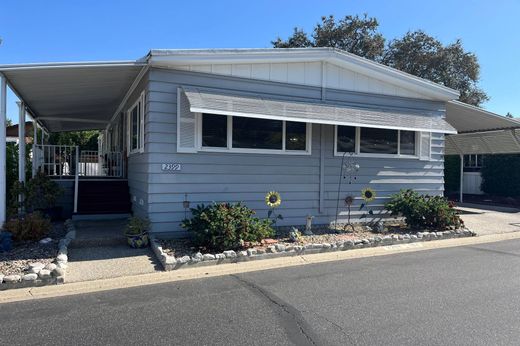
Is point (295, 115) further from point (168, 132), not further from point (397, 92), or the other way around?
point (397, 92)

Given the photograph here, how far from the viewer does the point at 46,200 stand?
895 centimetres

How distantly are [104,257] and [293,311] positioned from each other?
143 inches

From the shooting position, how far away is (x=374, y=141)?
9867 mm

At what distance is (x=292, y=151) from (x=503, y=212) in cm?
881

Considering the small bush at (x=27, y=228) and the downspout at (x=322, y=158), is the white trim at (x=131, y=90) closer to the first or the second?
the small bush at (x=27, y=228)

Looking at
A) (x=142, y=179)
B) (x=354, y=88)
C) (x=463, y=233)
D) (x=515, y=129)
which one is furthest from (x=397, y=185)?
(x=142, y=179)

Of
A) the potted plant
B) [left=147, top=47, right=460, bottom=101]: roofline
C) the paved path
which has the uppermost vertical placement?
[left=147, top=47, right=460, bottom=101]: roofline

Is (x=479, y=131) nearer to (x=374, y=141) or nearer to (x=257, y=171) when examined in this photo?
(x=374, y=141)

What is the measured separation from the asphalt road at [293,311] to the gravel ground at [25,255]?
1.33m

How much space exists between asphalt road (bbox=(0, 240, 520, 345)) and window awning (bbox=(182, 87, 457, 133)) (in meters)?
3.06

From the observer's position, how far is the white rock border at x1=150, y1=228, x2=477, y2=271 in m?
6.17

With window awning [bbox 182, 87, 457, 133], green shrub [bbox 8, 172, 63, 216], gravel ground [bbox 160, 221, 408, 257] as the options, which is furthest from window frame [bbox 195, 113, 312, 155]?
green shrub [bbox 8, 172, 63, 216]

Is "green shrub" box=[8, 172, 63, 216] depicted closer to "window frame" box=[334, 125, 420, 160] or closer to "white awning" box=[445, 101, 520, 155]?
"window frame" box=[334, 125, 420, 160]

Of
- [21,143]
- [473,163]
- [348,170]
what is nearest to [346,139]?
[348,170]
